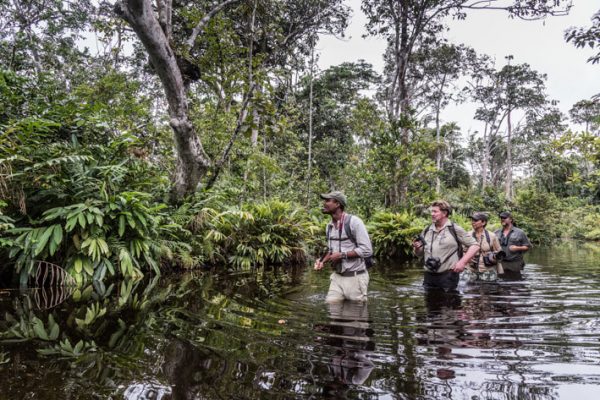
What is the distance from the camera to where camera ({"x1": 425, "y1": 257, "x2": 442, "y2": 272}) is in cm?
517

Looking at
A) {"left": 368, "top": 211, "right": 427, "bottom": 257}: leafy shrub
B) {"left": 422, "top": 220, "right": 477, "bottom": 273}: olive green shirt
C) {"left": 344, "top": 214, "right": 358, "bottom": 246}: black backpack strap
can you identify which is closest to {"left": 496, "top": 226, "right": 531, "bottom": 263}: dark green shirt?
{"left": 422, "top": 220, "right": 477, "bottom": 273}: olive green shirt

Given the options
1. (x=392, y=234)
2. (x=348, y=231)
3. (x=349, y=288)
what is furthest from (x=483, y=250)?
(x=392, y=234)

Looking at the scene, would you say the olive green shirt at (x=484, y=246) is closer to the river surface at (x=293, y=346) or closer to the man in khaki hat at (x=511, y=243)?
the river surface at (x=293, y=346)

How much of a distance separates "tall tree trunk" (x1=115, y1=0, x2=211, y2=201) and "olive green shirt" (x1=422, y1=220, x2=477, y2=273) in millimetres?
5099

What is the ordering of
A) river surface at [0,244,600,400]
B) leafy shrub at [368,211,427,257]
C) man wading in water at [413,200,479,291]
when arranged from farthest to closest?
leafy shrub at [368,211,427,257] < man wading in water at [413,200,479,291] < river surface at [0,244,600,400]

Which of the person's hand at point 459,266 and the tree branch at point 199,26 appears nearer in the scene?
the person's hand at point 459,266

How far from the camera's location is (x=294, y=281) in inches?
281

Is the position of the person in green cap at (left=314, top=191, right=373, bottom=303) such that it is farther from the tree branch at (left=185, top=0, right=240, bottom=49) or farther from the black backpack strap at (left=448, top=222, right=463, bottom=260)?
the tree branch at (left=185, top=0, right=240, bottom=49)

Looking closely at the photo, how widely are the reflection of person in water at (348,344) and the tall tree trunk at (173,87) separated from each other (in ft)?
15.9

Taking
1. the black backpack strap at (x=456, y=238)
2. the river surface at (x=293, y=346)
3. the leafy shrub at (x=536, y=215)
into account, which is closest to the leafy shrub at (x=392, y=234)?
the river surface at (x=293, y=346)

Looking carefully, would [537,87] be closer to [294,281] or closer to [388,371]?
[294,281]

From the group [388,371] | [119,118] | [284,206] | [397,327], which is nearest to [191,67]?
[119,118]

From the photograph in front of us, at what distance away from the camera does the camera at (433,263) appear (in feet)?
17.0

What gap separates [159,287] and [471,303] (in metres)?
4.59
